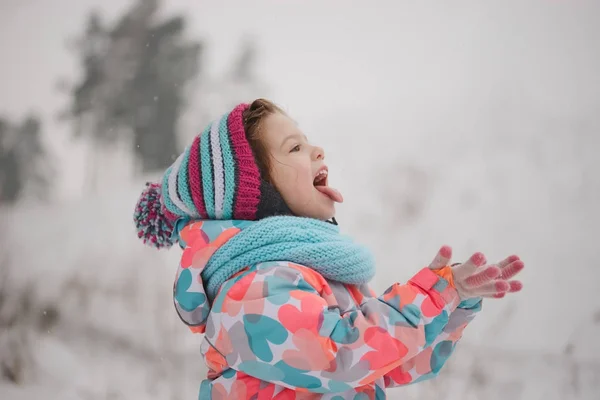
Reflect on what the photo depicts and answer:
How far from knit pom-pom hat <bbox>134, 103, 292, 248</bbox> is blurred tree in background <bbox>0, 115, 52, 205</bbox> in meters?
1.22

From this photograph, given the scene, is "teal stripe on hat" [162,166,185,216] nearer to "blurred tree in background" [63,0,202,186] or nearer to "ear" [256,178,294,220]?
"ear" [256,178,294,220]

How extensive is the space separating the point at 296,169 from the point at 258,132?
0.32ft

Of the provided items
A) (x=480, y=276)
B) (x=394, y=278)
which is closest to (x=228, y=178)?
(x=480, y=276)

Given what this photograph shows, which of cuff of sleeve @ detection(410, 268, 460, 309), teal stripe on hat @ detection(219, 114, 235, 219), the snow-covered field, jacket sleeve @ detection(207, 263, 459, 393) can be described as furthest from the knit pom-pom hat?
the snow-covered field

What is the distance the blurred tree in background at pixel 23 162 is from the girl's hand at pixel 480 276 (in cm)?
164

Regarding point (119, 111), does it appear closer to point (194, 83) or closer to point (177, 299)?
point (194, 83)

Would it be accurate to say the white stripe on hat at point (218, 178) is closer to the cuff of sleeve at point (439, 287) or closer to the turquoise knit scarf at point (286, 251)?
the turquoise knit scarf at point (286, 251)

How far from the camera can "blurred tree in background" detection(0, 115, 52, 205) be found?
212 centimetres

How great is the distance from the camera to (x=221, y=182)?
1.00m

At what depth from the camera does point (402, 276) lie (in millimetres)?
1929

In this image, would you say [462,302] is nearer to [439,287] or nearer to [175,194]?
[439,287]

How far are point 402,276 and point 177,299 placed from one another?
3.53 ft

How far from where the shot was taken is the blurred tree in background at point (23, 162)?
212cm

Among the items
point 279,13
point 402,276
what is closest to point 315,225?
point 402,276
